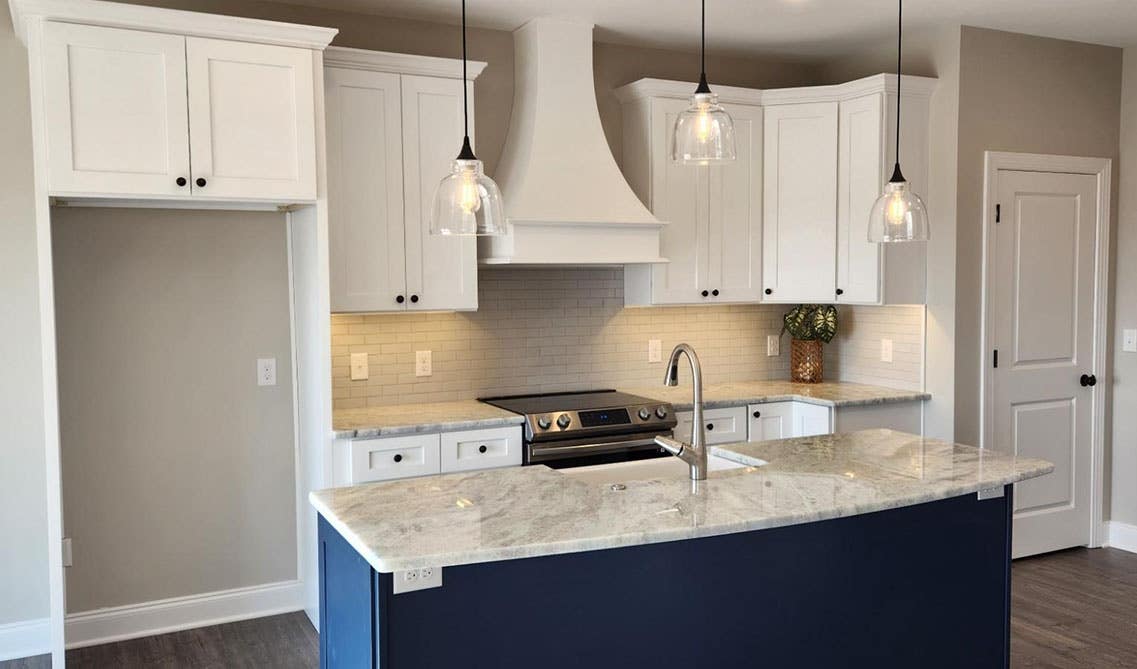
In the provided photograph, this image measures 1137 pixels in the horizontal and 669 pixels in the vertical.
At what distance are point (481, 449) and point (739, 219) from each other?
6.12 feet

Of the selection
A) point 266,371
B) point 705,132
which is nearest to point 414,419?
point 266,371

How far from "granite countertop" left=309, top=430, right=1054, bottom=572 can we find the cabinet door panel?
1.67m

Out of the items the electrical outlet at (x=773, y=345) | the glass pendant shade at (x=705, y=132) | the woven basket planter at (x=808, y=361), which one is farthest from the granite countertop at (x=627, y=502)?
the electrical outlet at (x=773, y=345)

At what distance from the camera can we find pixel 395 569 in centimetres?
200

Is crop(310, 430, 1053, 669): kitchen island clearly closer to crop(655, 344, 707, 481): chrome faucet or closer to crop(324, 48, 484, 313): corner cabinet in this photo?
crop(655, 344, 707, 481): chrome faucet

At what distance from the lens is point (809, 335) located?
5148 millimetres

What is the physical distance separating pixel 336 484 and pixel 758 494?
188 cm

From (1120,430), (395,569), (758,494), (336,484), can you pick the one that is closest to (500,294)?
(336,484)

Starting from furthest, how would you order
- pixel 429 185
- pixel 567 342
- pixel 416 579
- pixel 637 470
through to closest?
pixel 567 342 → pixel 429 185 → pixel 637 470 → pixel 416 579

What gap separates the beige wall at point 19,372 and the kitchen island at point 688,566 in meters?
1.86

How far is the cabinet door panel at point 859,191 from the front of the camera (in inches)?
181

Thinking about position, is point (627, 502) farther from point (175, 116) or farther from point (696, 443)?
point (175, 116)

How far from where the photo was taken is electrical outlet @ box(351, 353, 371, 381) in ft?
14.2

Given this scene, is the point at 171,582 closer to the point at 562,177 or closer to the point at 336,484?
the point at 336,484
